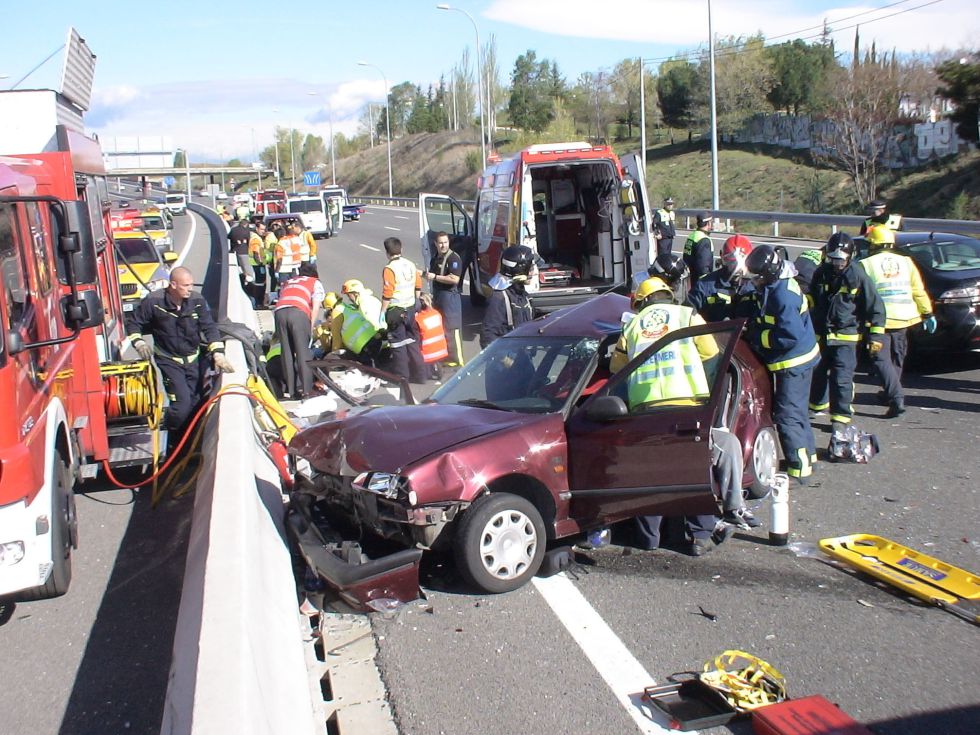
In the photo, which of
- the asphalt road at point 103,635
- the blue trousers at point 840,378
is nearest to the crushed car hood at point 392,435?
the asphalt road at point 103,635

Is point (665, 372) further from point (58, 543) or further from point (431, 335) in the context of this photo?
point (431, 335)

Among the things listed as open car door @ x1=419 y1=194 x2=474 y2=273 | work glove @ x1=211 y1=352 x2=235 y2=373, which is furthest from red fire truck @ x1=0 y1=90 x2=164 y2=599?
open car door @ x1=419 y1=194 x2=474 y2=273

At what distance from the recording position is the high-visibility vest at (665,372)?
19.1ft

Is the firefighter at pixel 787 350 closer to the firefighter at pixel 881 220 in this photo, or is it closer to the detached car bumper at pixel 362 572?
the firefighter at pixel 881 220

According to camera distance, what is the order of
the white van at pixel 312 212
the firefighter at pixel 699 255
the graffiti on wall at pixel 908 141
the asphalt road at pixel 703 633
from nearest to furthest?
the asphalt road at pixel 703 633 < the firefighter at pixel 699 255 < the graffiti on wall at pixel 908 141 < the white van at pixel 312 212

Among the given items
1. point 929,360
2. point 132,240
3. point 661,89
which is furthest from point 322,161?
point 929,360

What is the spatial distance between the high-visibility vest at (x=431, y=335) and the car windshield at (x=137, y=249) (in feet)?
36.5

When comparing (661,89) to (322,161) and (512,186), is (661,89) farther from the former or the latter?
(322,161)

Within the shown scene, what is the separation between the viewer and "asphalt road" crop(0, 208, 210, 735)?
451 cm

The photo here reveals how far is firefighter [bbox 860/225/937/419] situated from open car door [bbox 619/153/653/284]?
191 inches

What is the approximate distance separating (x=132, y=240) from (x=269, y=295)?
361 centimetres

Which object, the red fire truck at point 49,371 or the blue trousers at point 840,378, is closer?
the red fire truck at point 49,371

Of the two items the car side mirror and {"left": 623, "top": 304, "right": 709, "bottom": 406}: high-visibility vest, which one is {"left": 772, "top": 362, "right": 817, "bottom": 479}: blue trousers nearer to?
{"left": 623, "top": 304, "right": 709, "bottom": 406}: high-visibility vest

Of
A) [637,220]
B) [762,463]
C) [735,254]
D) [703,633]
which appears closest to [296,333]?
[735,254]
